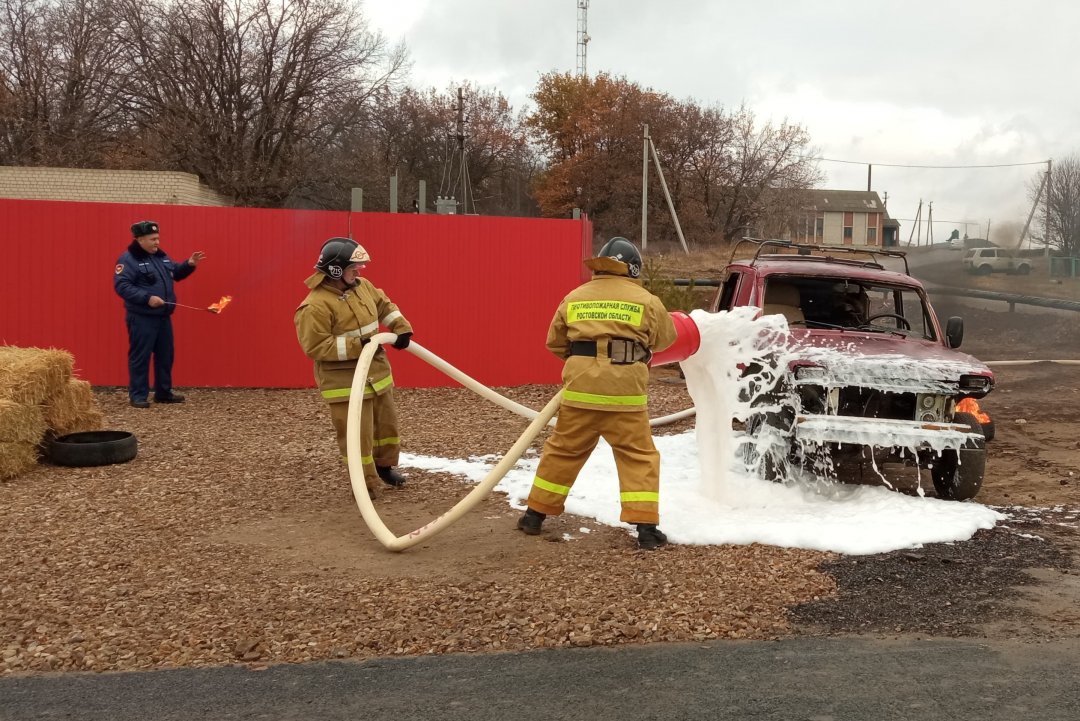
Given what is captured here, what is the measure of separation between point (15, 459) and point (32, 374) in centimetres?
74

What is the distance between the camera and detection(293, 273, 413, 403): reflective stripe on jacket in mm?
6070

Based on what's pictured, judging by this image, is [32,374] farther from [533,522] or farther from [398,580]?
[533,522]

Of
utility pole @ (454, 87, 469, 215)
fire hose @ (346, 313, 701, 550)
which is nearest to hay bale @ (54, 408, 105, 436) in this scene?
fire hose @ (346, 313, 701, 550)

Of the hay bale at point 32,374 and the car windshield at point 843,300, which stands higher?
the car windshield at point 843,300

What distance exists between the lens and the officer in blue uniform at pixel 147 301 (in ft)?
31.7

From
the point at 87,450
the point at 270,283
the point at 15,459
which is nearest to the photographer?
the point at 15,459

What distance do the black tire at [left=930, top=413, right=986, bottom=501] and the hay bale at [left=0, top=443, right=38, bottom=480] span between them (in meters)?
6.82

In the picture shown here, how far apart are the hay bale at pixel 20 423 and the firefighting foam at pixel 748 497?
372cm

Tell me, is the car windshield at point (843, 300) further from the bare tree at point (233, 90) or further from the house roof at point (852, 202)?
the house roof at point (852, 202)

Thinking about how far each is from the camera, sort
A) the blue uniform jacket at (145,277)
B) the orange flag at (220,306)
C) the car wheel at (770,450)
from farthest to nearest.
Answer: the orange flag at (220,306)
the blue uniform jacket at (145,277)
the car wheel at (770,450)

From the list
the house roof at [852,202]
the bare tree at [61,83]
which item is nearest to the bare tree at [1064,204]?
the bare tree at [61,83]

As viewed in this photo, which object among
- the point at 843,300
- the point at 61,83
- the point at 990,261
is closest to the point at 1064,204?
the point at 990,261

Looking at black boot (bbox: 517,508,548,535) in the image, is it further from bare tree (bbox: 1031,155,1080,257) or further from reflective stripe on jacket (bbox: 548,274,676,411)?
bare tree (bbox: 1031,155,1080,257)

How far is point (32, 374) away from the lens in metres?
7.16
